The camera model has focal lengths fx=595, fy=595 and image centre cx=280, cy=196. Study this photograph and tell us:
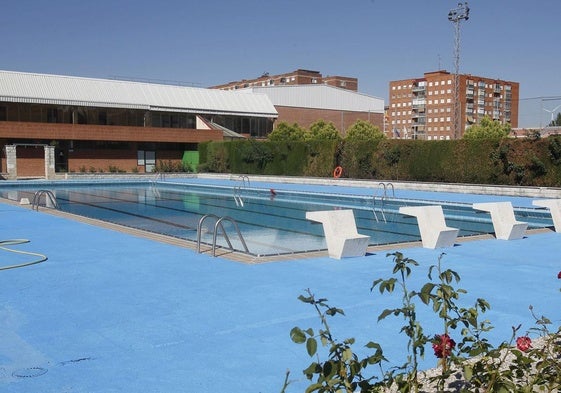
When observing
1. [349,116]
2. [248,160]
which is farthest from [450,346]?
[349,116]

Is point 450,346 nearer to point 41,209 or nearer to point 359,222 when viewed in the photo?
point 359,222

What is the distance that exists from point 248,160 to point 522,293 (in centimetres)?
3314

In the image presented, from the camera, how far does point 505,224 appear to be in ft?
39.7

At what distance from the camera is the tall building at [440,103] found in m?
112

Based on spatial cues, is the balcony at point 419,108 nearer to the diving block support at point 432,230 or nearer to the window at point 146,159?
the window at point 146,159

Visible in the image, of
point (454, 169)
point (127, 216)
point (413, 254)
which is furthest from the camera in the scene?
point (454, 169)

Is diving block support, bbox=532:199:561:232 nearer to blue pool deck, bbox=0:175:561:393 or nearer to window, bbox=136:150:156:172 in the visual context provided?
blue pool deck, bbox=0:175:561:393

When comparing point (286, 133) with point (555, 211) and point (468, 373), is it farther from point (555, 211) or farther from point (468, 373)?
point (468, 373)

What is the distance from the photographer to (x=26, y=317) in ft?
20.9

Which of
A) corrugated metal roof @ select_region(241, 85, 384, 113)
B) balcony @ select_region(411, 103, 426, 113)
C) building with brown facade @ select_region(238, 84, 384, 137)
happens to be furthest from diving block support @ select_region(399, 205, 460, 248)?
balcony @ select_region(411, 103, 426, 113)

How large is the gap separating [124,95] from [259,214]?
31.0 metres

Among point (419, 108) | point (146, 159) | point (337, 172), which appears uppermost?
point (419, 108)

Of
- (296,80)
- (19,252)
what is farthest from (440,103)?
(19,252)

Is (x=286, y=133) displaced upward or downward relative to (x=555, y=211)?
upward
